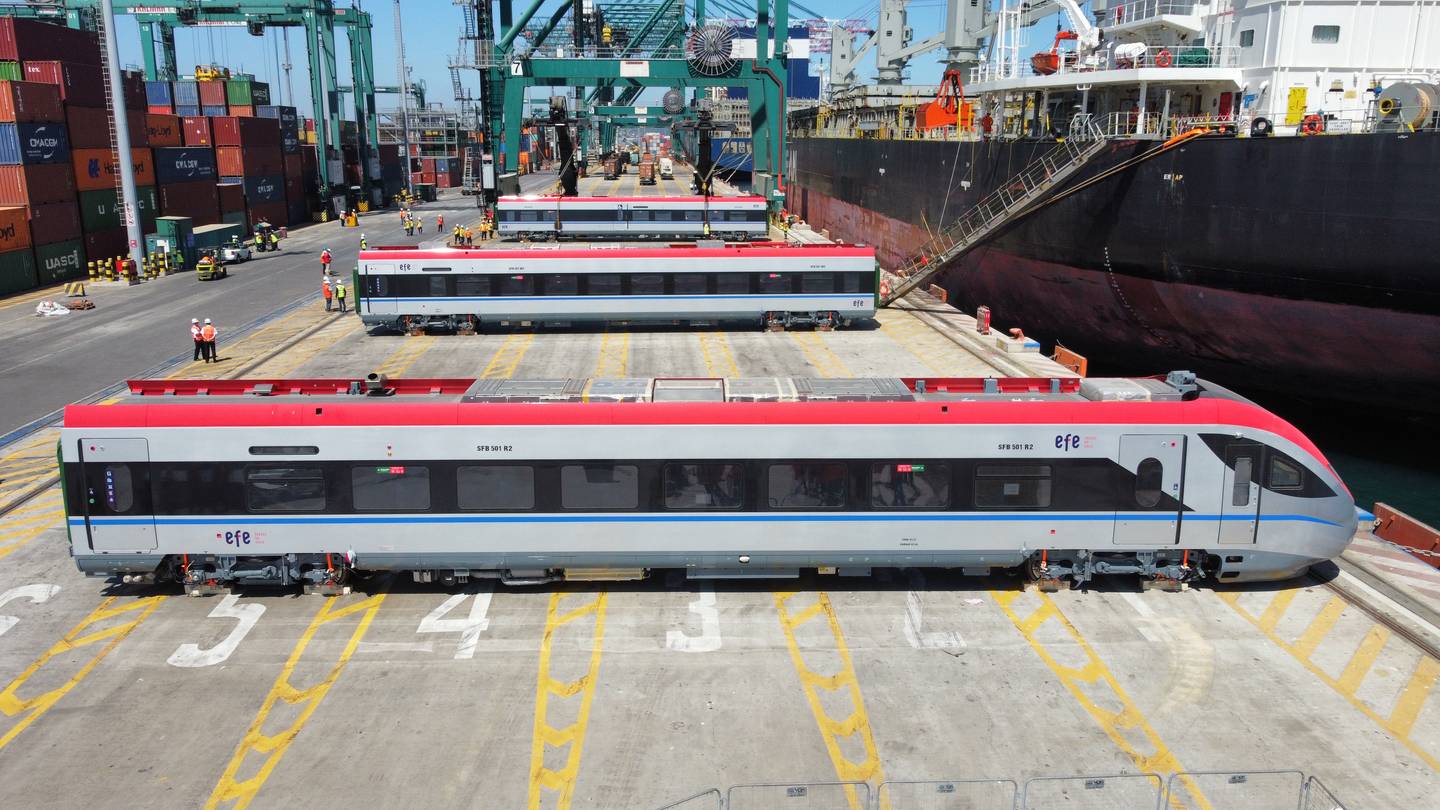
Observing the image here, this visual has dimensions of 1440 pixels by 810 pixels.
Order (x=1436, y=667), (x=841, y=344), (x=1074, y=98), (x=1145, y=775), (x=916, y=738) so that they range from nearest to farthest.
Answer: (x=1145, y=775) < (x=916, y=738) < (x=1436, y=667) < (x=841, y=344) < (x=1074, y=98)

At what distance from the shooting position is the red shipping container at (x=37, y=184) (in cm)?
4234

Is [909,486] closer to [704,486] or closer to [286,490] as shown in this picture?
[704,486]

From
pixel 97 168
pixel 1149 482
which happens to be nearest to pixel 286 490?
pixel 1149 482

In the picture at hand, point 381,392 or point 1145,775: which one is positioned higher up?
point 381,392

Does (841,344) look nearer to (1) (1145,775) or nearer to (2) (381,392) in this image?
(2) (381,392)

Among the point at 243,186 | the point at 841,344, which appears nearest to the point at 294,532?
the point at 841,344

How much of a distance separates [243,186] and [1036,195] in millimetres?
53651

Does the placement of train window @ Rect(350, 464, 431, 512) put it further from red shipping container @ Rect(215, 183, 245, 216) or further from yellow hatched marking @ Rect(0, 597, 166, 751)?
red shipping container @ Rect(215, 183, 245, 216)

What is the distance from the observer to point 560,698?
38.3ft

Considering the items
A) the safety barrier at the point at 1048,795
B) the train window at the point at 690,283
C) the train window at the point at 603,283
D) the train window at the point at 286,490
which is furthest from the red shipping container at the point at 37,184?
the safety barrier at the point at 1048,795

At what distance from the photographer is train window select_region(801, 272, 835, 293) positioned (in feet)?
110

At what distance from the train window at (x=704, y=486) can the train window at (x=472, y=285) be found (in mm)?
21288

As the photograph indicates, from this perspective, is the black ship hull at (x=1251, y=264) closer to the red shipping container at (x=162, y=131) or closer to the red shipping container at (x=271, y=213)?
the red shipping container at (x=162, y=131)

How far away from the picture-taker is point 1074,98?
37.6 m
